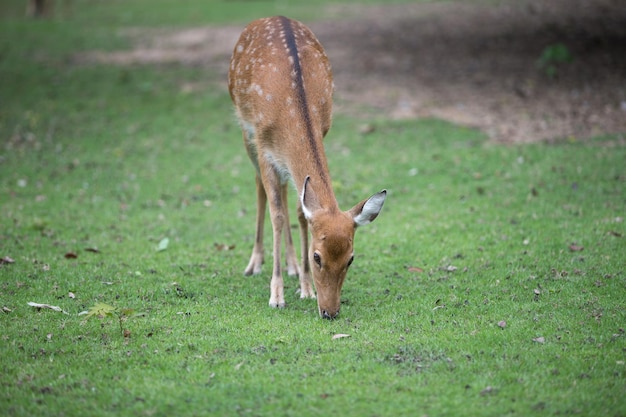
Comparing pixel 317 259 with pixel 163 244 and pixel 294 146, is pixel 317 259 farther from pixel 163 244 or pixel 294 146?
pixel 163 244

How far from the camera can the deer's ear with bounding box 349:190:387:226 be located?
6.03 metres

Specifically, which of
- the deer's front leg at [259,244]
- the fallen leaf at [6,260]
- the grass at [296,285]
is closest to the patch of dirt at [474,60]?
the grass at [296,285]

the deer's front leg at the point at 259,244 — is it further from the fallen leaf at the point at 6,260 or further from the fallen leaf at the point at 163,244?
the fallen leaf at the point at 6,260

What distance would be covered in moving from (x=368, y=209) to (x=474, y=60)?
11438 mm

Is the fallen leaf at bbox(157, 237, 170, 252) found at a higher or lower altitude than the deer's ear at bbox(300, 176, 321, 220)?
lower

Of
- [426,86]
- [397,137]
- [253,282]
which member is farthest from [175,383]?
[426,86]

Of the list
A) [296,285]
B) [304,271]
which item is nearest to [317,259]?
[304,271]

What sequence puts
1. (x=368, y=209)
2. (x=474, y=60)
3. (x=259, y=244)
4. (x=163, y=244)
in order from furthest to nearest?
(x=474, y=60)
(x=163, y=244)
(x=259, y=244)
(x=368, y=209)

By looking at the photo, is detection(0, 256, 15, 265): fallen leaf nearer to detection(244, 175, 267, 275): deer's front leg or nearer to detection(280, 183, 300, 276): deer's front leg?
detection(244, 175, 267, 275): deer's front leg

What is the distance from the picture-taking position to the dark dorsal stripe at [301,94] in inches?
255

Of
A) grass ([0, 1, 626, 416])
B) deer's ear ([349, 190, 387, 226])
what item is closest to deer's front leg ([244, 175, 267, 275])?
grass ([0, 1, 626, 416])

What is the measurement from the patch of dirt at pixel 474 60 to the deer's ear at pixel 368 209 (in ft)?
21.0

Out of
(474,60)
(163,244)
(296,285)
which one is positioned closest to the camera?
(296,285)

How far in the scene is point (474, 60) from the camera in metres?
16.5
